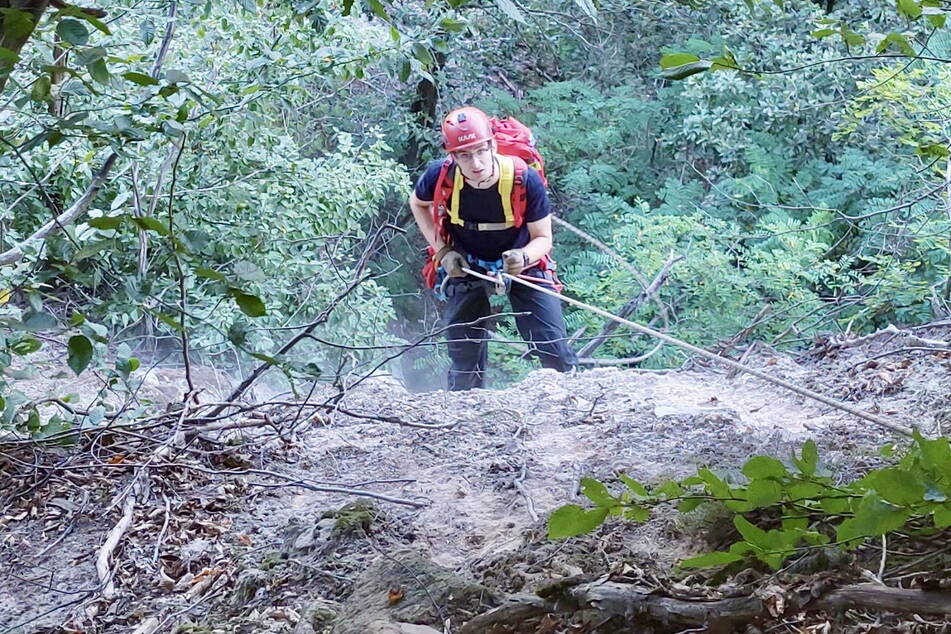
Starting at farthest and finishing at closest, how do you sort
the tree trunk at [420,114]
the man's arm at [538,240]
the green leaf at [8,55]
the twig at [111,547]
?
the tree trunk at [420,114], the man's arm at [538,240], the twig at [111,547], the green leaf at [8,55]

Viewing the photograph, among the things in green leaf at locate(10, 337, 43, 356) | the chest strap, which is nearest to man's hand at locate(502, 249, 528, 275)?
the chest strap

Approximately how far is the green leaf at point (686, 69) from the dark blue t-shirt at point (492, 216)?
3901 mm

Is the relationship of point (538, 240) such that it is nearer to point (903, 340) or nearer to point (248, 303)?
point (903, 340)

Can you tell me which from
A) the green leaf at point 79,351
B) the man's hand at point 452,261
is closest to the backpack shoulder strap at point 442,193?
the man's hand at point 452,261

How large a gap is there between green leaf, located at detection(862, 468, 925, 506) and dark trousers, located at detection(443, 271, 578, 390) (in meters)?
4.52

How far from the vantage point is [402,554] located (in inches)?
76.5

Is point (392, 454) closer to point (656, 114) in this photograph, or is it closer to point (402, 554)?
point (402, 554)

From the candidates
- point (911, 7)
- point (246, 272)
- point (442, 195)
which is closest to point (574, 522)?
point (246, 272)

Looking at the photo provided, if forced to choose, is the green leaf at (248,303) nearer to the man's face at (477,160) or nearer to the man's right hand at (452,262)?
the man's face at (477,160)

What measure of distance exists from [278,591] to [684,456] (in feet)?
4.09

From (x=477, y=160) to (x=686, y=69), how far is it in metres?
3.83

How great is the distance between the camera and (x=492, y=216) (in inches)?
217

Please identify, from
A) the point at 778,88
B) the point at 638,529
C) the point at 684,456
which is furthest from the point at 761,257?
the point at 638,529

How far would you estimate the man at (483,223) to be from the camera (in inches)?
210
